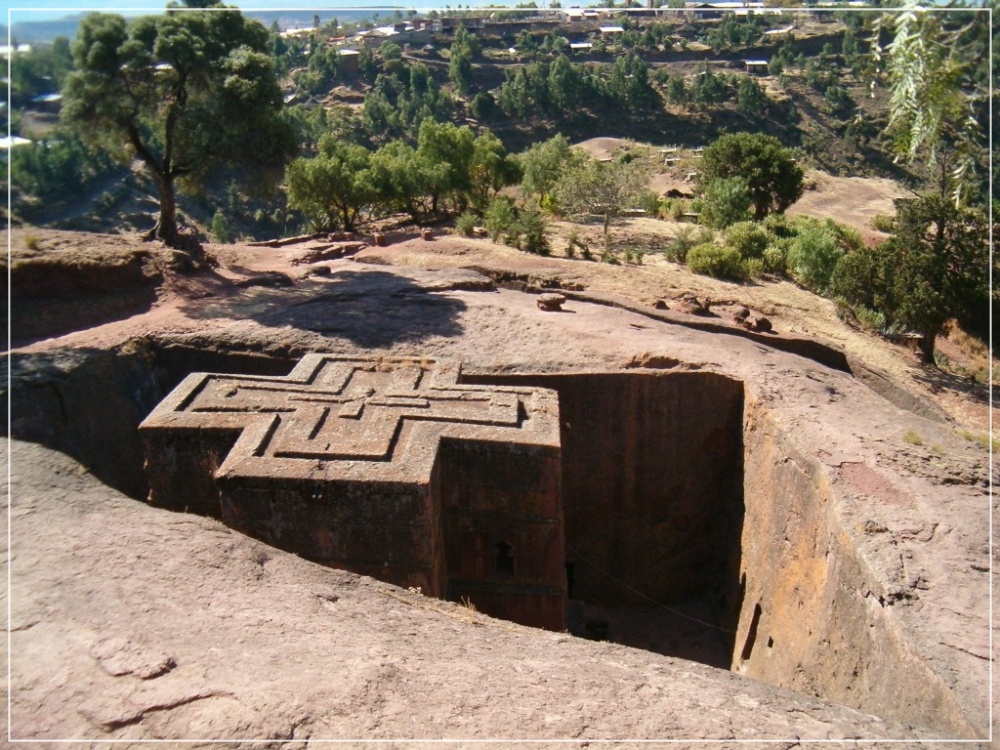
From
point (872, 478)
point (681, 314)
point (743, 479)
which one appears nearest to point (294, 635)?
point (872, 478)

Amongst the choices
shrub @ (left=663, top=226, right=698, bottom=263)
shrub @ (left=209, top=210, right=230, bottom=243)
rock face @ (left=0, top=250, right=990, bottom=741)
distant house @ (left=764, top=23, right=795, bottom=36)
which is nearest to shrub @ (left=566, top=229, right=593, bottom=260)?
shrub @ (left=663, top=226, right=698, bottom=263)

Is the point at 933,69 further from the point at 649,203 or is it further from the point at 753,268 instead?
the point at 649,203

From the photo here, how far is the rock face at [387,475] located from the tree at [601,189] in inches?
614

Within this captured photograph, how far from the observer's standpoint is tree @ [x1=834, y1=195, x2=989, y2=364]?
53.7 feet

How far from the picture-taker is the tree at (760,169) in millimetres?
29500

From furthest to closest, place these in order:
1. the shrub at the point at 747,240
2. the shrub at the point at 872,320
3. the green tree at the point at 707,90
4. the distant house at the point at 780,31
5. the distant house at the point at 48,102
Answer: the distant house at the point at 780,31, the green tree at the point at 707,90, the shrub at the point at 747,240, the shrub at the point at 872,320, the distant house at the point at 48,102

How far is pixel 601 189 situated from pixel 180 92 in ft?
41.0

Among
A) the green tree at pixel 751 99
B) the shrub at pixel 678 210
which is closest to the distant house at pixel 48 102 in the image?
the shrub at pixel 678 210

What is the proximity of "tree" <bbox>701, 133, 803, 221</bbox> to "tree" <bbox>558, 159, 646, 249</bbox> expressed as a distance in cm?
654

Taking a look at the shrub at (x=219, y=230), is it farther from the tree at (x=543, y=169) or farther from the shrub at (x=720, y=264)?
the shrub at (x=720, y=264)

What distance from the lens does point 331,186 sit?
23828 millimetres

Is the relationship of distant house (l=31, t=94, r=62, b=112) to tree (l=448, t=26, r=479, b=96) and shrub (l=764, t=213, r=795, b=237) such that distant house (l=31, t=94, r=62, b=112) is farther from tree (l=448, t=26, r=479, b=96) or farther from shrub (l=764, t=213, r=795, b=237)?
tree (l=448, t=26, r=479, b=96)

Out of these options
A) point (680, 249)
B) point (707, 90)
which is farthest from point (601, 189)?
point (707, 90)

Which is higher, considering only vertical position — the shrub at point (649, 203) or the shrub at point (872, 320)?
the shrub at point (649, 203)
